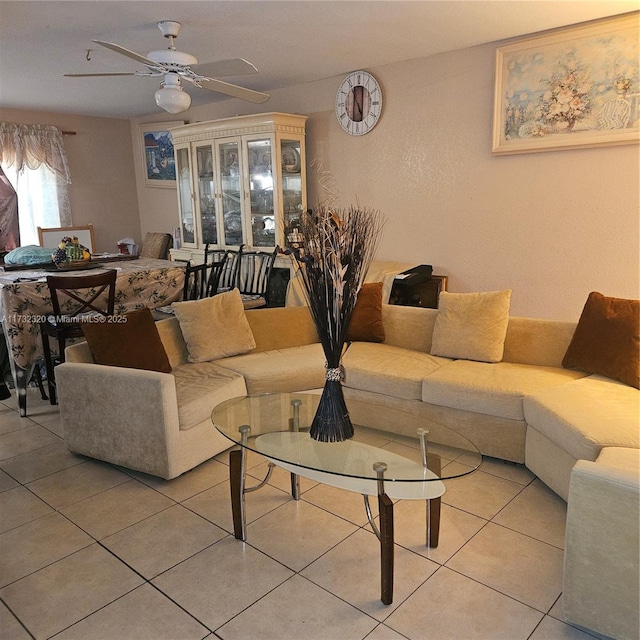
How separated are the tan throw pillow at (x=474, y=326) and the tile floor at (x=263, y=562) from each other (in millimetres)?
672

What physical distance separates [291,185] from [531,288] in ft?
7.48

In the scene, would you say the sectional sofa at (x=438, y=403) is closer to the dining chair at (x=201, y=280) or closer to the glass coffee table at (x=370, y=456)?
the glass coffee table at (x=370, y=456)

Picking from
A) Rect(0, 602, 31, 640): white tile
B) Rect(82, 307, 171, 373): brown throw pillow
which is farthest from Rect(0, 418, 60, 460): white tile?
Rect(0, 602, 31, 640): white tile

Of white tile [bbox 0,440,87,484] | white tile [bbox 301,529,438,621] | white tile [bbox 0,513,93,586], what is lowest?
white tile [bbox 301,529,438,621]

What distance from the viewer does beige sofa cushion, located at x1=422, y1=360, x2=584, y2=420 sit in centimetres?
266

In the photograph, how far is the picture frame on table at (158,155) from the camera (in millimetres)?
6410

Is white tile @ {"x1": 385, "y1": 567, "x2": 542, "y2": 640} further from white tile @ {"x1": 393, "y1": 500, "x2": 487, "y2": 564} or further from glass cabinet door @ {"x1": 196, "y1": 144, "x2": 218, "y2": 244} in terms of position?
glass cabinet door @ {"x1": 196, "y1": 144, "x2": 218, "y2": 244}

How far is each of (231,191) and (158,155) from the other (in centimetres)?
192

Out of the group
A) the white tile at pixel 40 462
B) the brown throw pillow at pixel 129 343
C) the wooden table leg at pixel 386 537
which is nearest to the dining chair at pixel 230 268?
the brown throw pillow at pixel 129 343

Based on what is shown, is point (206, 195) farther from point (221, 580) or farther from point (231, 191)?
point (221, 580)

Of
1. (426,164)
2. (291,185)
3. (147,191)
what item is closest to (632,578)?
(426,164)

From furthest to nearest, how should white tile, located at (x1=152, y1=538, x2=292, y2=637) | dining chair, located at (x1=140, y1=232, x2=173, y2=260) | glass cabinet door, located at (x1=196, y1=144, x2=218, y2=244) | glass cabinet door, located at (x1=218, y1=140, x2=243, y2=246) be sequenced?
dining chair, located at (x1=140, y1=232, x2=173, y2=260) → glass cabinet door, located at (x1=196, y1=144, x2=218, y2=244) → glass cabinet door, located at (x1=218, y1=140, x2=243, y2=246) → white tile, located at (x1=152, y1=538, x2=292, y2=637)

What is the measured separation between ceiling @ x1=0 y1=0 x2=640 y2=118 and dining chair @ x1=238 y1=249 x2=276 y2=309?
1541 mm

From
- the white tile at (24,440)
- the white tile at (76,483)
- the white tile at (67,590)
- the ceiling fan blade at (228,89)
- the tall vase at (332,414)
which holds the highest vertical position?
the ceiling fan blade at (228,89)
